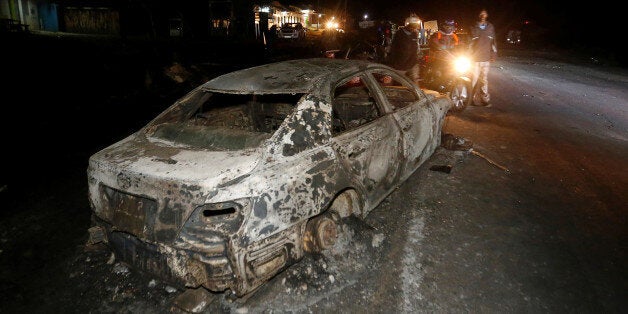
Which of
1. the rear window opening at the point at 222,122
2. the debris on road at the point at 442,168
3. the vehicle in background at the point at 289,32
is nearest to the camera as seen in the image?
the rear window opening at the point at 222,122

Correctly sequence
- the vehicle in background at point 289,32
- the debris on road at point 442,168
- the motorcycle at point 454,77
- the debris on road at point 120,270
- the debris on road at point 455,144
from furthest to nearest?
1. the vehicle in background at point 289,32
2. the motorcycle at point 454,77
3. the debris on road at point 455,144
4. the debris on road at point 442,168
5. the debris on road at point 120,270

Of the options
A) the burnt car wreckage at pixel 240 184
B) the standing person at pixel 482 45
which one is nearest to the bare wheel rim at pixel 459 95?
the standing person at pixel 482 45

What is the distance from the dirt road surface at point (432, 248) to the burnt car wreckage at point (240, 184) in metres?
0.34

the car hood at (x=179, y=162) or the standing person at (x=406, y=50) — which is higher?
the standing person at (x=406, y=50)

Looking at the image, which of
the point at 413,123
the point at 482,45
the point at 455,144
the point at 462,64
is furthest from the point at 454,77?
the point at 413,123

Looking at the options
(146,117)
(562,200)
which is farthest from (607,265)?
(146,117)

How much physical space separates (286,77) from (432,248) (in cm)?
198

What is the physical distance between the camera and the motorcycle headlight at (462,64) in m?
8.04

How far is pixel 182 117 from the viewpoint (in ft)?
11.3

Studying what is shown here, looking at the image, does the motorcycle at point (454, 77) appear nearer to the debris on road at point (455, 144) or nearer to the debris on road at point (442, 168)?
the debris on road at point (455, 144)

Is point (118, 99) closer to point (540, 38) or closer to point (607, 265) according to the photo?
point (607, 265)

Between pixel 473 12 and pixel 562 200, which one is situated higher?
pixel 473 12

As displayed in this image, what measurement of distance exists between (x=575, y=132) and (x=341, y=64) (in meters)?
5.34

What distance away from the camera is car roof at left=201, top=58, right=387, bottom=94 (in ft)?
10.1
